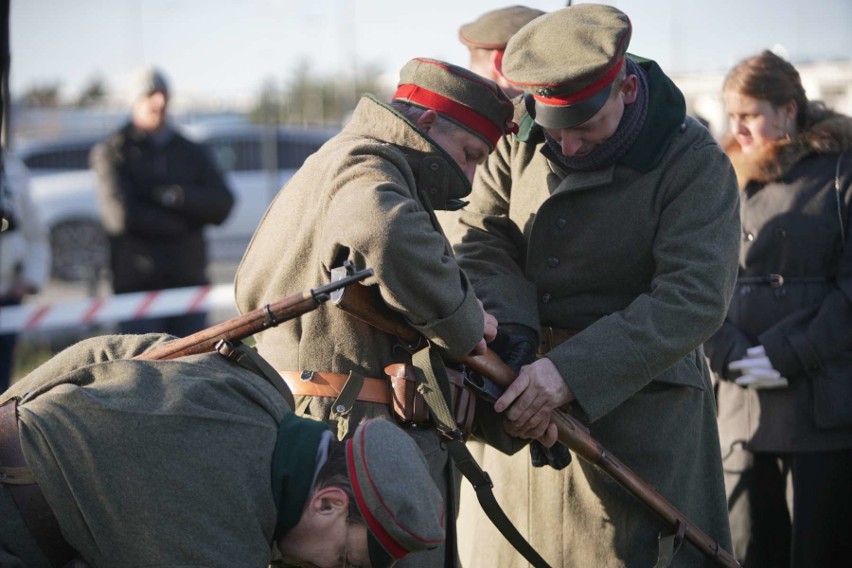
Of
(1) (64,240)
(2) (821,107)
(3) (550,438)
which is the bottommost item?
(1) (64,240)

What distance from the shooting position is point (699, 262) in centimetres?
338

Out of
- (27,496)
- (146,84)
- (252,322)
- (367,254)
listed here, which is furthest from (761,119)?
(146,84)

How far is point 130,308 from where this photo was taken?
7438 mm

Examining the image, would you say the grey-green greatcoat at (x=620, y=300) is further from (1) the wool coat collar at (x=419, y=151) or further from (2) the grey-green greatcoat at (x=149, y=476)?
(2) the grey-green greatcoat at (x=149, y=476)

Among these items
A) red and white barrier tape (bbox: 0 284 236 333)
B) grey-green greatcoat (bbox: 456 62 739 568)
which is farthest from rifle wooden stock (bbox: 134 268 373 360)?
red and white barrier tape (bbox: 0 284 236 333)

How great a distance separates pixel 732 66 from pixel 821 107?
0.38 m

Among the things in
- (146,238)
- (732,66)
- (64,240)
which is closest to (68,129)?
(64,240)

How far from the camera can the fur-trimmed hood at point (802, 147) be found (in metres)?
4.35

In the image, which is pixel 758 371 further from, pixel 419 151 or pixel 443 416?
pixel 419 151

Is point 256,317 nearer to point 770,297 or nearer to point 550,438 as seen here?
point 550,438

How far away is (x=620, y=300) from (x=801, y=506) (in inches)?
52.1

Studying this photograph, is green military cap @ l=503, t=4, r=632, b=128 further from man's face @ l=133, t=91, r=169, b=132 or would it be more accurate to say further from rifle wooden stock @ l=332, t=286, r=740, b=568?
man's face @ l=133, t=91, r=169, b=132

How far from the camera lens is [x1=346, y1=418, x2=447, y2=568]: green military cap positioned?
94.8 inches

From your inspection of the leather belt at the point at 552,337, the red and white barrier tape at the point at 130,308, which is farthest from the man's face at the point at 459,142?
the red and white barrier tape at the point at 130,308
